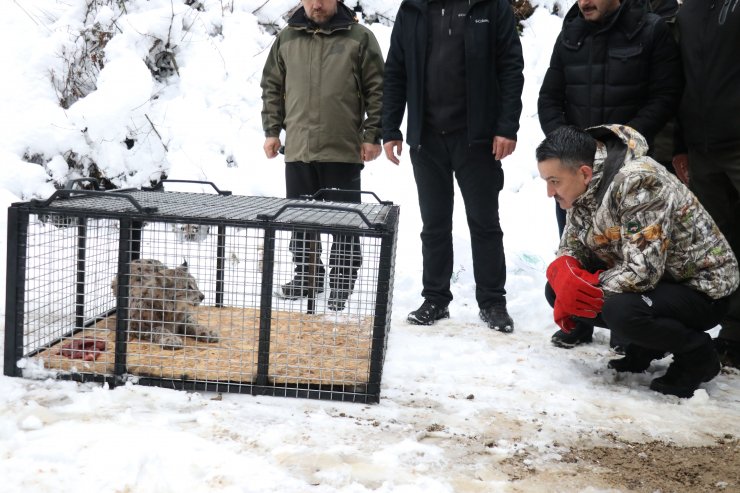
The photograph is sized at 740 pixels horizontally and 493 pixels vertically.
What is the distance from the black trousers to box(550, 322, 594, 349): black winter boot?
2.35 ft

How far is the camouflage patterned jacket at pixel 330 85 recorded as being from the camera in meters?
4.39

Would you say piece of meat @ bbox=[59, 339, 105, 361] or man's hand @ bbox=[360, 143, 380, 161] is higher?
man's hand @ bbox=[360, 143, 380, 161]

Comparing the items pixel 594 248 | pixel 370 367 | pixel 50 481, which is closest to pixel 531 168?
pixel 594 248

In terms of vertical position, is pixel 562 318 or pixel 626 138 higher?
pixel 626 138

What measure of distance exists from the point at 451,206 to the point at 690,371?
170 cm

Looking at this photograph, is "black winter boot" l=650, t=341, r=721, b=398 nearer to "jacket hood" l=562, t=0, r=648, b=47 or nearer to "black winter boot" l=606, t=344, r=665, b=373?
"black winter boot" l=606, t=344, r=665, b=373

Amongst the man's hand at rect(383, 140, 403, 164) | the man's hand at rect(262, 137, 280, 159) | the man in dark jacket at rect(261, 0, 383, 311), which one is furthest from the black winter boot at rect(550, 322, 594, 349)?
the man's hand at rect(262, 137, 280, 159)

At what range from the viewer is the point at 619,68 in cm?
376

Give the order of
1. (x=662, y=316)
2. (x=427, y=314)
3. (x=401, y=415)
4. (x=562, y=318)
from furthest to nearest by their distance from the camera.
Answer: (x=427, y=314)
(x=562, y=318)
(x=662, y=316)
(x=401, y=415)

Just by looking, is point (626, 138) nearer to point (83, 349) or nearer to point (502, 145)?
point (502, 145)

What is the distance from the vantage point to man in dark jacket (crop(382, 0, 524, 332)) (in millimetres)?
4109

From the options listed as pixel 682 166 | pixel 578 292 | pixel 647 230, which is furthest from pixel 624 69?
pixel 578 292

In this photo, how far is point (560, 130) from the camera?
3.13m

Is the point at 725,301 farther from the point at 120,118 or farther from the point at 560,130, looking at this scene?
the point at 120,118
